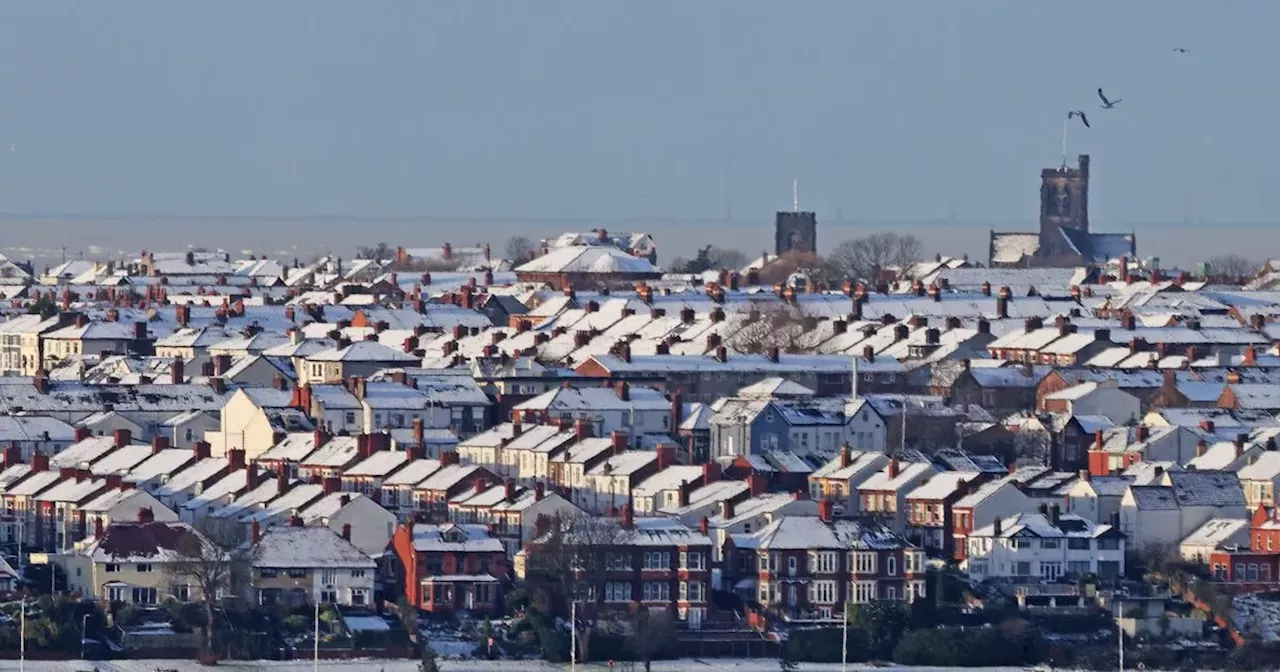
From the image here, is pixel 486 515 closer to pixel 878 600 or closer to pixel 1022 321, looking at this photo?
pixel 878 600

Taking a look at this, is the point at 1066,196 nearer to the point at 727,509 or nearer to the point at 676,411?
the point at 676,411

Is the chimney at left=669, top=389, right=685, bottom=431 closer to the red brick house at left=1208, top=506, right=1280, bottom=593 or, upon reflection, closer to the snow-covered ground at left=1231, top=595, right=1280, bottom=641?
the red brick house at left=1208, top=506, right=1280, bottom=593

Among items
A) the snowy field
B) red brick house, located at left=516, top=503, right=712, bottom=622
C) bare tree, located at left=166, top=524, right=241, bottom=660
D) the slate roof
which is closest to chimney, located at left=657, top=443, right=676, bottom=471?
red brick house, located at left=516, top=503, right=712, bottom=622

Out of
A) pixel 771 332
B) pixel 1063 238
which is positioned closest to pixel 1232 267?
pixel 1063 238


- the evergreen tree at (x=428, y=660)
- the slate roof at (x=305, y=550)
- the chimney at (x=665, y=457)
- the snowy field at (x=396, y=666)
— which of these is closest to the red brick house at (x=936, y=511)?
the chimney at (x=665, y=457)

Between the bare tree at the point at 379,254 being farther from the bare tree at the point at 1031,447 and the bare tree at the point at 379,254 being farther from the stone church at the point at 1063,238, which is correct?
the bare tree at the point at 1031,447

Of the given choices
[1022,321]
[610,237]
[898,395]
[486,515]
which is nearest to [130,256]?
[610,237]

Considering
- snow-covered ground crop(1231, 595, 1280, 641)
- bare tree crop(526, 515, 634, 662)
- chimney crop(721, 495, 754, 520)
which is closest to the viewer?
bare tree crop(526, 515, 634, 662)
